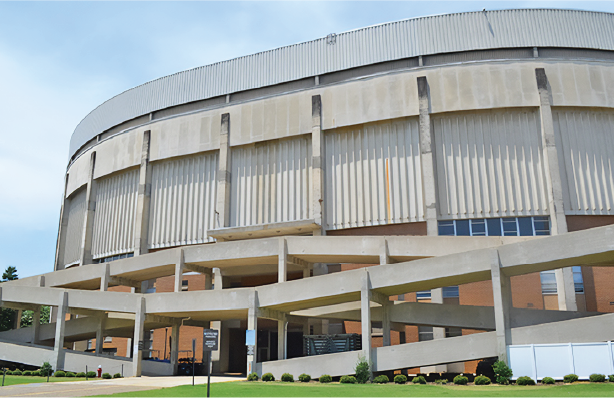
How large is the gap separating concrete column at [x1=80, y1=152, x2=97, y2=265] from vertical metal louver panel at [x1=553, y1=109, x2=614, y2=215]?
45.2m

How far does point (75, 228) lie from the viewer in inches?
2506

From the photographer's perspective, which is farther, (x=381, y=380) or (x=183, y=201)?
(x=183, y=201)

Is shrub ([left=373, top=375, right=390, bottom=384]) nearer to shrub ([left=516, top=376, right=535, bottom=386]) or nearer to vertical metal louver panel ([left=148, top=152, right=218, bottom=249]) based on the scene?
shrub ([left=516, top=376, right=535, bottom=386])

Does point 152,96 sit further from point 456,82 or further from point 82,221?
point 456,82

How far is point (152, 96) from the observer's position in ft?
189

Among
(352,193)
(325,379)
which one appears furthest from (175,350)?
(352,193)

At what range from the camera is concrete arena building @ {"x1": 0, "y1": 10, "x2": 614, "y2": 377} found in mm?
38031

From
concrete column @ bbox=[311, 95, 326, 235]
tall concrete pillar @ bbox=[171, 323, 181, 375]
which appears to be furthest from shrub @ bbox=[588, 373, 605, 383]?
tall concrete pillar @ bbox=[171, 323, 181, 375]

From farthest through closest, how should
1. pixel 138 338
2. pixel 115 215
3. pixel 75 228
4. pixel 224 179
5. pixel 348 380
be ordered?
1. pixel 75 228
2. pixel 115 215
3. pixel 224 179
4. pixel 138 338
5. pixel 348 380

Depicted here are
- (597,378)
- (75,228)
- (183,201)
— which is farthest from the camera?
(75,228)

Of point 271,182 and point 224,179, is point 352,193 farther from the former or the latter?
point 224,179

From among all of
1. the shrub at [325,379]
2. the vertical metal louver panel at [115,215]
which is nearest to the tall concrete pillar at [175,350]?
the vertical metal louver panel at [115,215]

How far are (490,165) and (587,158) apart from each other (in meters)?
7.19

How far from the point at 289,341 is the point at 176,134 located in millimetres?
22127
